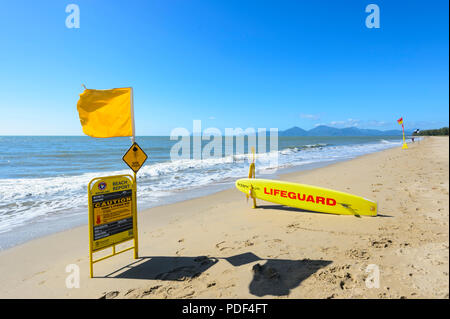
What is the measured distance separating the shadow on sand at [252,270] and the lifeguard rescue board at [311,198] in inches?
96.4

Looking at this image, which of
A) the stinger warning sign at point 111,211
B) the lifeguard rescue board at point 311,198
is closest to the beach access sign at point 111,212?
the stinger warning sign at point 111,211

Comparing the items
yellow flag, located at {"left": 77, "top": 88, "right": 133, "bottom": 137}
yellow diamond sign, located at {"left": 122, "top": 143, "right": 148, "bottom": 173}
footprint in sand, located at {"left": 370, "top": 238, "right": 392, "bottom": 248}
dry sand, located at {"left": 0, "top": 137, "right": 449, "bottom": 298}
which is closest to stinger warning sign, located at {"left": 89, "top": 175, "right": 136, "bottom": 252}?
yellow diamond sign, located at {"left": 122, "top": 143, "right": 148, "bottom": 173}

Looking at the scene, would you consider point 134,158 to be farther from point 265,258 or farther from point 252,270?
point 265,258

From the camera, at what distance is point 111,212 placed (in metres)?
3.86

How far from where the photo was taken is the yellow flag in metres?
3.85

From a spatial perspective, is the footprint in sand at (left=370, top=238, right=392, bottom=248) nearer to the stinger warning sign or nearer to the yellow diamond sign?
the stinger warning sign

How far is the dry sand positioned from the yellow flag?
2.39 m

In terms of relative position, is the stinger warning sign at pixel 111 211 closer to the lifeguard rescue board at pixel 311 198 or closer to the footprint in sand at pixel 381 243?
the lifeguard rescue board at pixel 311 198

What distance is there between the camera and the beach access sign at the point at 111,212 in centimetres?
362

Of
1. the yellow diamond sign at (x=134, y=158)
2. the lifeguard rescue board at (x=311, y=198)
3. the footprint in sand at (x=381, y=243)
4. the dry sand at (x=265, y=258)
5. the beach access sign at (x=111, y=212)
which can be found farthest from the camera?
the lifeguard rescue board at (x=311, y=198)

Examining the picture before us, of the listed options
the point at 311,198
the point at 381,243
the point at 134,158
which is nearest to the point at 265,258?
the point at 381,243

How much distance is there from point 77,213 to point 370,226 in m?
8.32
